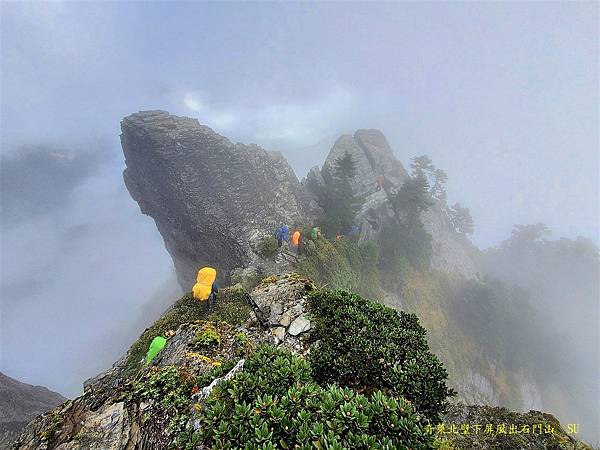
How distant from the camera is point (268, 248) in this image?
27.2m

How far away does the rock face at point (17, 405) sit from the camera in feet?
69.9

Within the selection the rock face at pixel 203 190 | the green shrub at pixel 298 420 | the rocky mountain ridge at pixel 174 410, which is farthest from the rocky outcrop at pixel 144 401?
the rock face at pixel 203 190

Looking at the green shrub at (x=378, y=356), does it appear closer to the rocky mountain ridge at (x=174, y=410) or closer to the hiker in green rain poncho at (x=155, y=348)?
the rocky mountain ridge at (x=174, y=410)

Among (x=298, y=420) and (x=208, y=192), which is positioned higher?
(x=208, y=192)

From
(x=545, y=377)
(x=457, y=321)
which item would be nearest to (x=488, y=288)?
(x=457, y=321)

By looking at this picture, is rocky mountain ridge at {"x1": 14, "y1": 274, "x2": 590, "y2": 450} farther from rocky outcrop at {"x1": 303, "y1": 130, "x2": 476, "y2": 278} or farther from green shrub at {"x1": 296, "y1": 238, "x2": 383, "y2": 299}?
rocky outcrop at {"x1": 303, "y1": 130, "x2": 476, "y2": 278}

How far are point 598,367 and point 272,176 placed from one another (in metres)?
66.2

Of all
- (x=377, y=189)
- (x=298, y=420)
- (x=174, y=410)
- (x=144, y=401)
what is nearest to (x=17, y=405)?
(x=144, y=401)

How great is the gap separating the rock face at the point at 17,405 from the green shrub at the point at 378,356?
25.9 metres

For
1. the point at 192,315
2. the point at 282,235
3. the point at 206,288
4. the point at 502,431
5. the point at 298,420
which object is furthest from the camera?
the point at 282,235

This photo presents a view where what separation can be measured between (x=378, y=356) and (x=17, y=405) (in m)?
33.1

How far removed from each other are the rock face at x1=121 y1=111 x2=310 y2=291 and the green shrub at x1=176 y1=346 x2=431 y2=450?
2265cm

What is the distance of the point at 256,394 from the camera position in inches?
206

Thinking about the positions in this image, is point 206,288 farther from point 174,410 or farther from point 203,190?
point 203,190
